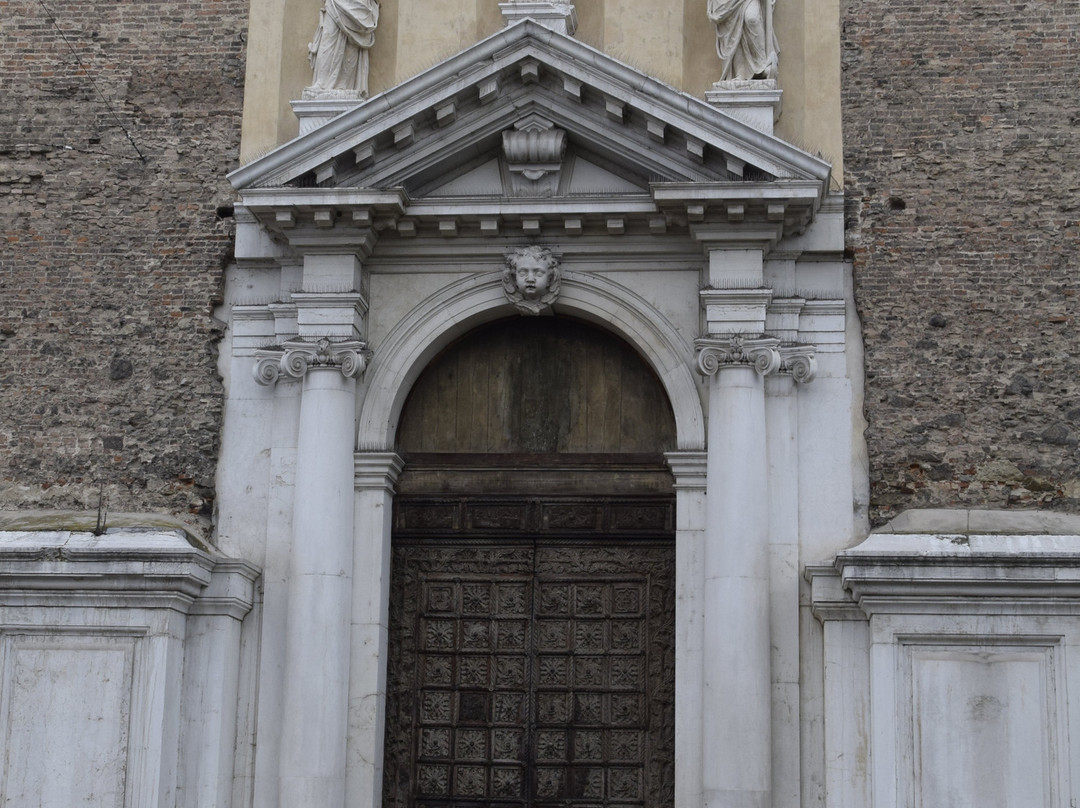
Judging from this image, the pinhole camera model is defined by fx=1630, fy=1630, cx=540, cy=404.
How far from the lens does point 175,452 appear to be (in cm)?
1176

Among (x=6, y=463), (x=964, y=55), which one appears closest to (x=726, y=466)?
(x=964, y=55)

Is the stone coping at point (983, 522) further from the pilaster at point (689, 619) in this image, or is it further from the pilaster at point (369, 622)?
the pilaster at point (369, 622)

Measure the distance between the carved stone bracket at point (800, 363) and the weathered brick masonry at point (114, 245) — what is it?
13.4 ft

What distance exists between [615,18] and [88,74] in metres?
4.04

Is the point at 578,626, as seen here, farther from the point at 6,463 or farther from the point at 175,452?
the point at 6,463

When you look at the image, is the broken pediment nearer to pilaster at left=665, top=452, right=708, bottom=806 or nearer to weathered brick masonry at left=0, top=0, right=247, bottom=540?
weathered brick masonry at left=0, top=0, right=247, bottom=540

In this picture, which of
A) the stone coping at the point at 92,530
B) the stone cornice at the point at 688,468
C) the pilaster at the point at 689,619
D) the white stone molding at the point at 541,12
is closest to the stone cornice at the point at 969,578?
the pilaster at the point at 689,619

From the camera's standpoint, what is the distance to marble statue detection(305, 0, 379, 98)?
12.1 meters

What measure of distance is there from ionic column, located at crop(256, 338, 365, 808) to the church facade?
25 mm

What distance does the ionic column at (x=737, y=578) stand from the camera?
10578 millimetres

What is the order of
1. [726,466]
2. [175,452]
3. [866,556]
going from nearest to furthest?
[866,556] < [726,466] < [175,452]

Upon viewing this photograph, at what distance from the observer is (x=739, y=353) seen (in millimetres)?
11109

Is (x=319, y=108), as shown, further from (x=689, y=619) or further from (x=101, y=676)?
(x=689, y=619)

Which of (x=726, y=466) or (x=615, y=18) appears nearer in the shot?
(x=726, y=466)
